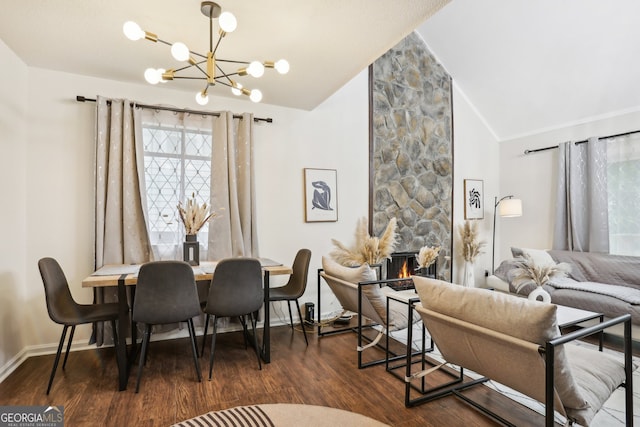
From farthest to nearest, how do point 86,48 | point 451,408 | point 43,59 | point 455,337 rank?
point 43,59
point 86,48
point 451,408
point 455,337

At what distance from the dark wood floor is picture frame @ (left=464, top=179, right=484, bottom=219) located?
338 centimetres

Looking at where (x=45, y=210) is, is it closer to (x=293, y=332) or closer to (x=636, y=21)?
(x=293, y=332)

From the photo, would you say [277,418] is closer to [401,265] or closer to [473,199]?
[401,265]

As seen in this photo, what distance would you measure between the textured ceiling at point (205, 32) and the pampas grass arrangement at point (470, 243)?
3191 mm

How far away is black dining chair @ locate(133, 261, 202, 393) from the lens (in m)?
2.42

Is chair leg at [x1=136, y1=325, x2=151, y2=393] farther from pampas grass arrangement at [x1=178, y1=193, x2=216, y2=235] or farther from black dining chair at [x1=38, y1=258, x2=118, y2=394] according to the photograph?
pampas grass arrangement at [x1=178, y1=193, x2=216, y2=235]

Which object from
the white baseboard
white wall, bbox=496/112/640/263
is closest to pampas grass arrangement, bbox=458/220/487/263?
white wall, bbox=496/112/640/263

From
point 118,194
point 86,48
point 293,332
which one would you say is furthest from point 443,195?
point 86,48

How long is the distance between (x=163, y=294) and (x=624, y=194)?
5283 mm

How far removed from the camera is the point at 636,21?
3.64m

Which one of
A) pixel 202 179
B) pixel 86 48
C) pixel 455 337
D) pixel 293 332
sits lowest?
pixel 293 332

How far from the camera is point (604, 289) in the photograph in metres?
3.62

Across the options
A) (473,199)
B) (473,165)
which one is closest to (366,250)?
(473,199)

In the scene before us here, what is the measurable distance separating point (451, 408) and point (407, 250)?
2870 mm
